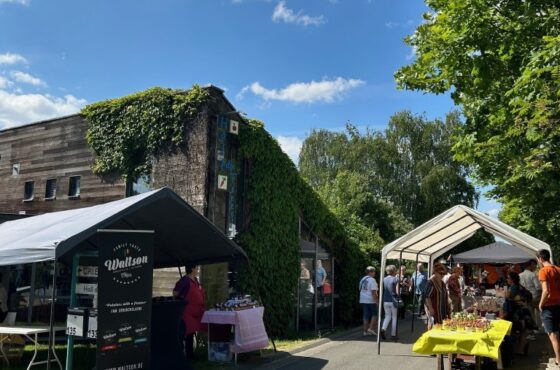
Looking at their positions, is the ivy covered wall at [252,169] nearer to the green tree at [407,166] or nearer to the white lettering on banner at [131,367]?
the white lettering on banner at [131,367]

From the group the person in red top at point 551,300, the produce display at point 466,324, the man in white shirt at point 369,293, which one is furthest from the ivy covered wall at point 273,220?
the person in red top at point 551,300

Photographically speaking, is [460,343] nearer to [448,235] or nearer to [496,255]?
[448,235]

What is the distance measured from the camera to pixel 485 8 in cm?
974

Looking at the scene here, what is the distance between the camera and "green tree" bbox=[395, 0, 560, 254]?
826cm

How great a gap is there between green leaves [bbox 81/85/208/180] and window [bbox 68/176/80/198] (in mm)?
1065

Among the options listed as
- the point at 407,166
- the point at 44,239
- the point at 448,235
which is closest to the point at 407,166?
the point at 407,166

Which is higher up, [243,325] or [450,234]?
[450,234]

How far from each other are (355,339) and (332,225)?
13.1ft

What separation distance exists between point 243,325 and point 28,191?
11878 millimetres

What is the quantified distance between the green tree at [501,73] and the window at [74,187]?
10.1m

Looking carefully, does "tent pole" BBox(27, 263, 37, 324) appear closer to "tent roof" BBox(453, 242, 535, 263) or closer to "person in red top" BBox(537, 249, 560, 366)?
"person in red top" BBox(537, 249, 560, 366)

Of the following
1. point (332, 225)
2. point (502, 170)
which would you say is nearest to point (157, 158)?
point (332, 225)

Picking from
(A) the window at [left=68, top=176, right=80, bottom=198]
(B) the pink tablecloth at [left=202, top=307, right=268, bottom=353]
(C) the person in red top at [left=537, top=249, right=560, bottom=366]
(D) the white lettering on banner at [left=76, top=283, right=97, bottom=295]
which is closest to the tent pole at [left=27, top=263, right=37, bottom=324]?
(A) the window at [left=68, top=176, right=80, bottom=198]

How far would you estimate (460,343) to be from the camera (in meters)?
6.58
